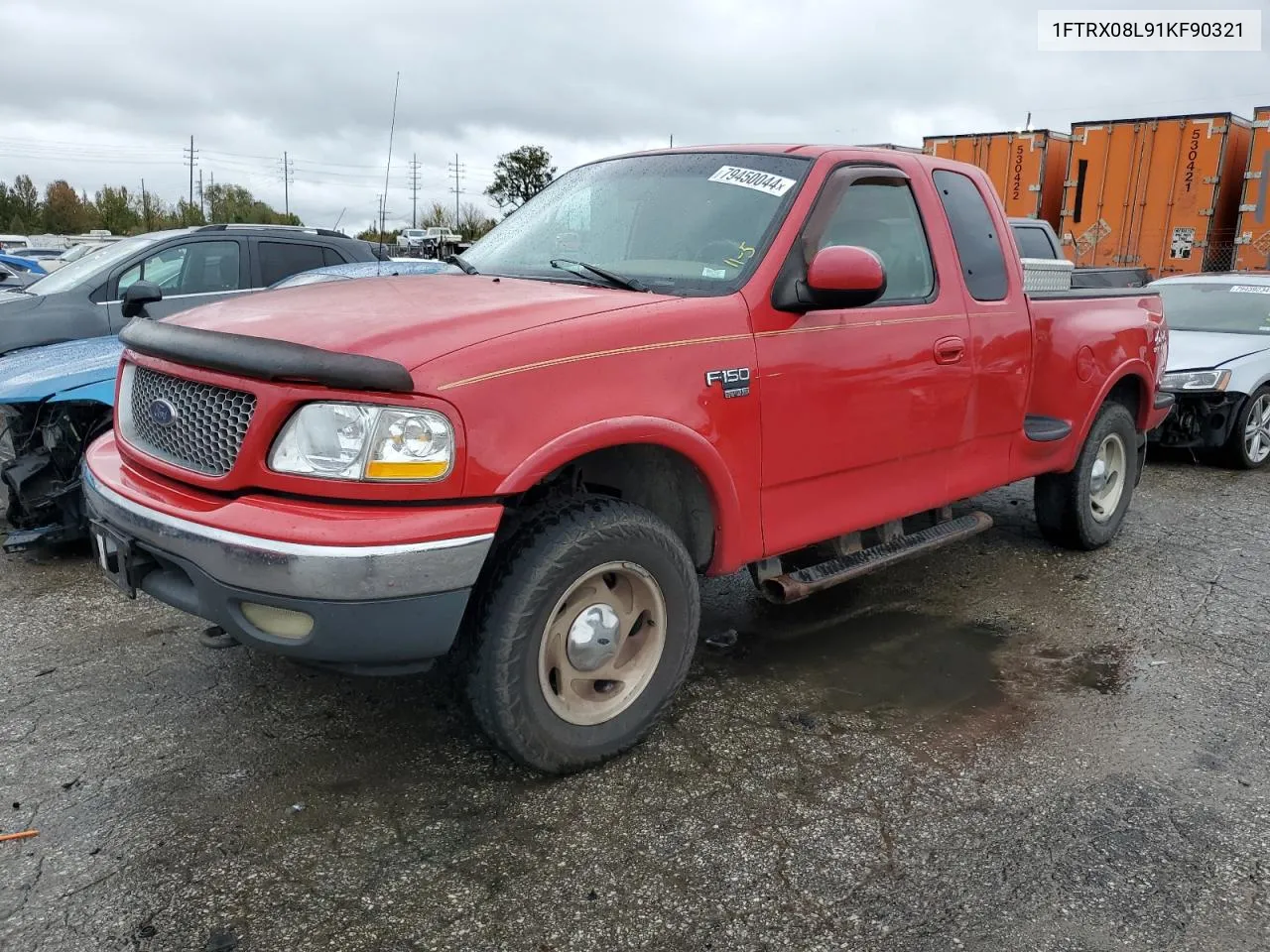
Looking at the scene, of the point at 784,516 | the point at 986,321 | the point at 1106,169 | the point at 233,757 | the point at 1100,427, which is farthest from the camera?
the point at 1106,169

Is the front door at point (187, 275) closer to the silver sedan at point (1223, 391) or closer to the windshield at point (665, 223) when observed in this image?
the windshield at point (665, 223)

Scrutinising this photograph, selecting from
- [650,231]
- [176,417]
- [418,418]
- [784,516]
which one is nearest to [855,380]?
→ [784,516]

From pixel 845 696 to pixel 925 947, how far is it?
1.37 metres

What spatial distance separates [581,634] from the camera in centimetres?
299

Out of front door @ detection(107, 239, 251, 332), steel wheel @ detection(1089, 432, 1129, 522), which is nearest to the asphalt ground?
A: steel wheel @ detection(1089, 432, 1129, 522)

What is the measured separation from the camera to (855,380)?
3.56 m

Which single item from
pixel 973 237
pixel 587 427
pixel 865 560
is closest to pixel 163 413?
pixel 587 427

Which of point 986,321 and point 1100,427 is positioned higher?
point 986,321

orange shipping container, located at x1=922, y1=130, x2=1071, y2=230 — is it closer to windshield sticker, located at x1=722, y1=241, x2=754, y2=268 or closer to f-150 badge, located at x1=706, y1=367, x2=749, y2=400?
windshield sticker, located at x1=722, y1=241, x2=754, y2=268

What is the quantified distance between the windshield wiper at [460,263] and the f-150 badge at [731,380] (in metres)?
1.29

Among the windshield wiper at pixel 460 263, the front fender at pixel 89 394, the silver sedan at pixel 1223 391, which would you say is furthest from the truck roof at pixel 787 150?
the silver sedan at pixel 1223 391

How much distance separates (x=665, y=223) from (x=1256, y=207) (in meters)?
14.5

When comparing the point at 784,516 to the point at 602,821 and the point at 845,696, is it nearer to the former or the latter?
the point at 845,696

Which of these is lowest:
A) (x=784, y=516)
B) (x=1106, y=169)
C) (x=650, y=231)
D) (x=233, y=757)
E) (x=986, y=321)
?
(x=233, y=757)
